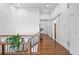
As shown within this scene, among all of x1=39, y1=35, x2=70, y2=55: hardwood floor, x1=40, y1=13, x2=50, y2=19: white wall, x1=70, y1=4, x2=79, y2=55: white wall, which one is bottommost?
x1=39, y1=35, x2=70, y2=55: hardwood floor

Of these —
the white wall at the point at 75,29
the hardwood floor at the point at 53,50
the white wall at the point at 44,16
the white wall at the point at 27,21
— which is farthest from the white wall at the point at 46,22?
the white wall at the point at 75,29

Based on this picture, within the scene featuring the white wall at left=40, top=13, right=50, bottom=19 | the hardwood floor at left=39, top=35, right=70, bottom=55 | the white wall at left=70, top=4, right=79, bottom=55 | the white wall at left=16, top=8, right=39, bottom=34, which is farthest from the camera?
the white wall at left=40, top=13, right=50, bottom=19

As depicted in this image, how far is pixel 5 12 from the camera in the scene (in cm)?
1018

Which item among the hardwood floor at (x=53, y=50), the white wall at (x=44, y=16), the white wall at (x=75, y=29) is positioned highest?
the white wall at (x=44, y=16)

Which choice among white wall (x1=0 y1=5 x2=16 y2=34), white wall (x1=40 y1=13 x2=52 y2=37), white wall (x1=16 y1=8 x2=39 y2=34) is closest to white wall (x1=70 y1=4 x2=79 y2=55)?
white wall (x1=0 y1=5 x2=16 y2=34)

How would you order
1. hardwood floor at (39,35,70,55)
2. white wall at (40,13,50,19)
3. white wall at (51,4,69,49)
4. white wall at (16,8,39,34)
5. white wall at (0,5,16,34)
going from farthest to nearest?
1. white wall at (40,13,50,19)
2. white wall at (16,8,39,34)
3. white wall at (0,5,16,34)
4. white wall at (51,4,69,49)
5. hardwood floor at (39,35,70,55)

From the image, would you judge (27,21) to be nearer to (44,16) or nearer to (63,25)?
(63,25)

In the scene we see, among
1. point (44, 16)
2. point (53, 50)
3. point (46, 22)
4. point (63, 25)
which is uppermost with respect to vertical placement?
point (44, 16)

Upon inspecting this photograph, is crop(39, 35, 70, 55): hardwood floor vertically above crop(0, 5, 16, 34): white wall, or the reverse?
crop(0, 5, 16, 34): white wall

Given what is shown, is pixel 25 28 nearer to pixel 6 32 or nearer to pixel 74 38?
pixel 6 32

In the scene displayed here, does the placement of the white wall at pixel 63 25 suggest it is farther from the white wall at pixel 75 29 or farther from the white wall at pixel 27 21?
the white wall at pixel 27 21

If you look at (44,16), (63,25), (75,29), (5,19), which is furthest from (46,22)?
(75,29)

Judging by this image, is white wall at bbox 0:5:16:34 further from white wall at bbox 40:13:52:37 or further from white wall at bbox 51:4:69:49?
white wall at bbox 40:13:52:37
